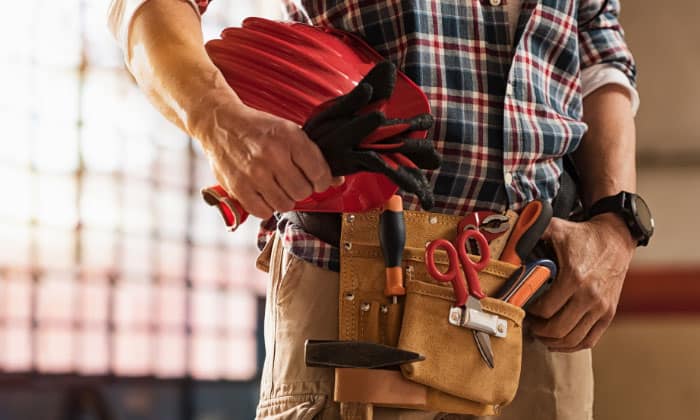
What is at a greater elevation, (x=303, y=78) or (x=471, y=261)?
(x=303, y=78)

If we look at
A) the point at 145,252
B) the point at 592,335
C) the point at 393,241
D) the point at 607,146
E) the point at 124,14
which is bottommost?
the point at 145,252

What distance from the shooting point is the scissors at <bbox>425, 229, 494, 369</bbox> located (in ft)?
2.98

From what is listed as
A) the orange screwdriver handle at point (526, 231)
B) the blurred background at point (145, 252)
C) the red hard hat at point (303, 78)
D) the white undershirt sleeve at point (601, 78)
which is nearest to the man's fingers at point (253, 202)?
the red hard hat at point (303, 78)

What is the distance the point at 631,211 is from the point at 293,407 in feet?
1.71

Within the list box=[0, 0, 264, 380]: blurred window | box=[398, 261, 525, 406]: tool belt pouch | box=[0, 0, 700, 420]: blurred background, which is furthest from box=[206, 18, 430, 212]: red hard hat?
→ box=[0, 0, 264, 380]: blurred window

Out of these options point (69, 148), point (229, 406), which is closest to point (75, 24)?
point (69, 148)

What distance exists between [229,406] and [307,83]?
4.97 m

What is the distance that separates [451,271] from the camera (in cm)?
91

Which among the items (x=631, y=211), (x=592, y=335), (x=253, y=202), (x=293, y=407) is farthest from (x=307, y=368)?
(x=631, y=211)

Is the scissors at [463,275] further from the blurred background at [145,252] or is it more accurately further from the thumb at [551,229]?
the blurred background at [145,252]

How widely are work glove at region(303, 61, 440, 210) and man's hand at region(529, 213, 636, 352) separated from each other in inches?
13.3

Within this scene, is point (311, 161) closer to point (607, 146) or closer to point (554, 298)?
point (554, 298)

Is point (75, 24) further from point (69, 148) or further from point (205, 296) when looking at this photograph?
point (205, 296)

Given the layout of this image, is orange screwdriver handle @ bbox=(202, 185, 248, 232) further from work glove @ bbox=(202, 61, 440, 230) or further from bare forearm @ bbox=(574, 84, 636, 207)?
bare forearm @ bbox=(574, 84, 636, 207)
